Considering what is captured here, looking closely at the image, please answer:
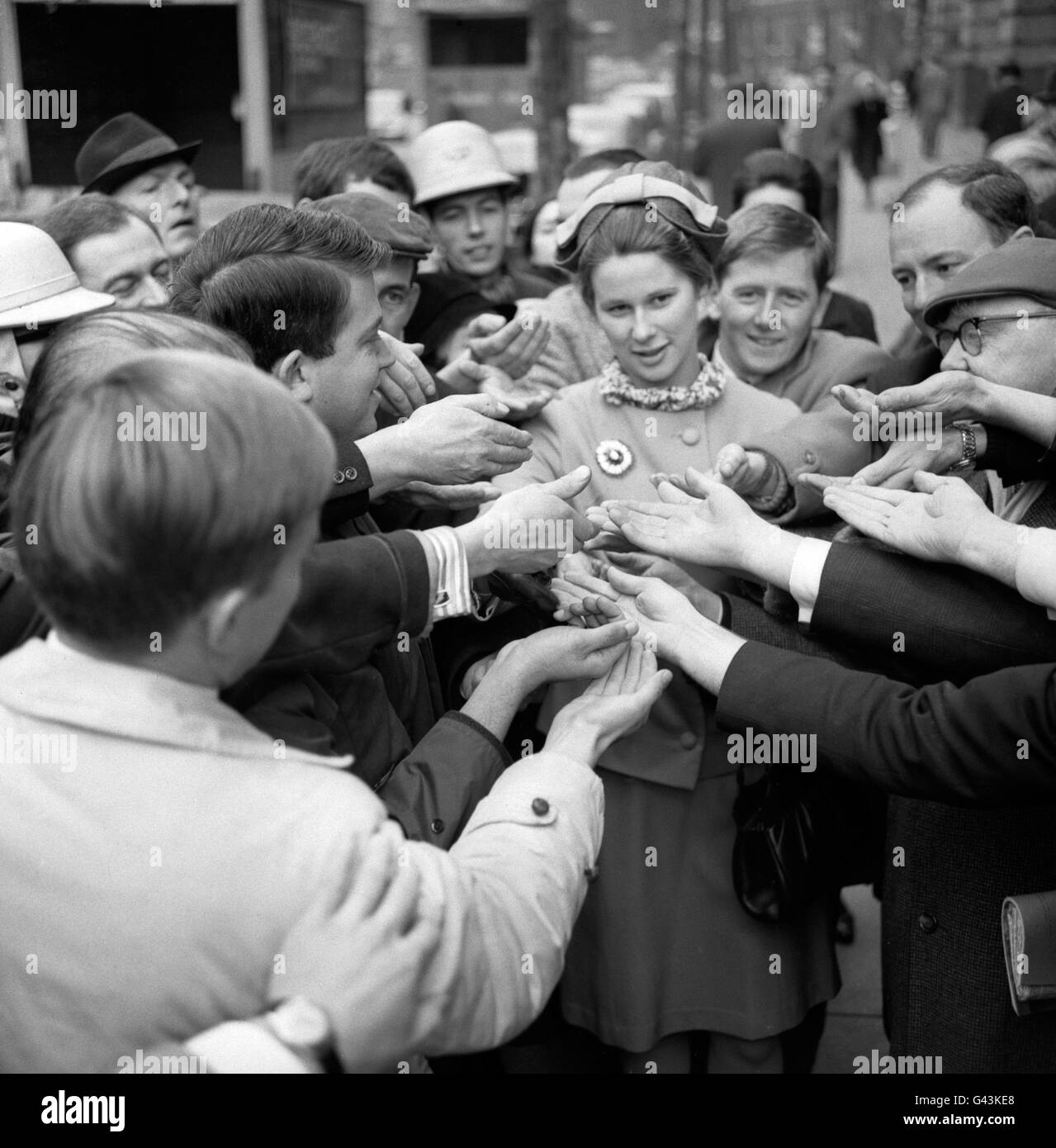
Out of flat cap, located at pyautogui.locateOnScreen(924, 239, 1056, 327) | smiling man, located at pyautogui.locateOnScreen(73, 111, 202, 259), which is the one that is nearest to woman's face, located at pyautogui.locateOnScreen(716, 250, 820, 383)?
flat cap, located at pyautogui.locateOnScreen(924, 239, 1056, 327)

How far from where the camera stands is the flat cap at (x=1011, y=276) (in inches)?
96.8

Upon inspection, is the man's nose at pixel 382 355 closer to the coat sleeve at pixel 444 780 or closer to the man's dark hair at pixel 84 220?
the coat sleeve at pixel 444 780

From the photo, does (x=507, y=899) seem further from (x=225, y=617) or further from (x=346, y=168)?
(x=346, y=168)

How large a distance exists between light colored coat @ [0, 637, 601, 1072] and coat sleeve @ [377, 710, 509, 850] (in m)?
0.44

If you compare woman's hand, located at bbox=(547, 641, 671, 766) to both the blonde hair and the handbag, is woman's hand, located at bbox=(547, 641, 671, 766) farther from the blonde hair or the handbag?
the blonde hair

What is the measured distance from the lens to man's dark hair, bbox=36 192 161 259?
3570 mm

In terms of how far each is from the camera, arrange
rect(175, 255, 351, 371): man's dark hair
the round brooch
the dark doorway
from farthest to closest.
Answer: the dark doorway
the round brooch
rect(175, 255, 351, 371): man's dark hair

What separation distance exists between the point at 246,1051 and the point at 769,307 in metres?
2.74

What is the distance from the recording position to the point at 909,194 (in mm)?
3430

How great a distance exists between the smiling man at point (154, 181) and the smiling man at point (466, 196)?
0.89m

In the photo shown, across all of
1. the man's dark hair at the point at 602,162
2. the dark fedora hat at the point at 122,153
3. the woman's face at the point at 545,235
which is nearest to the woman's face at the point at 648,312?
the man's dark hair at the point at 602,162

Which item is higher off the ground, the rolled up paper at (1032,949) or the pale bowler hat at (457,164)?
the pale bowler hat at (457,164)

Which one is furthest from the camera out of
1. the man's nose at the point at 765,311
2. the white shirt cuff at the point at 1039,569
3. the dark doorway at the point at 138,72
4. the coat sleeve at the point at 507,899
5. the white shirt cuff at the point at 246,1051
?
the dark doorway at the point at 138,72
